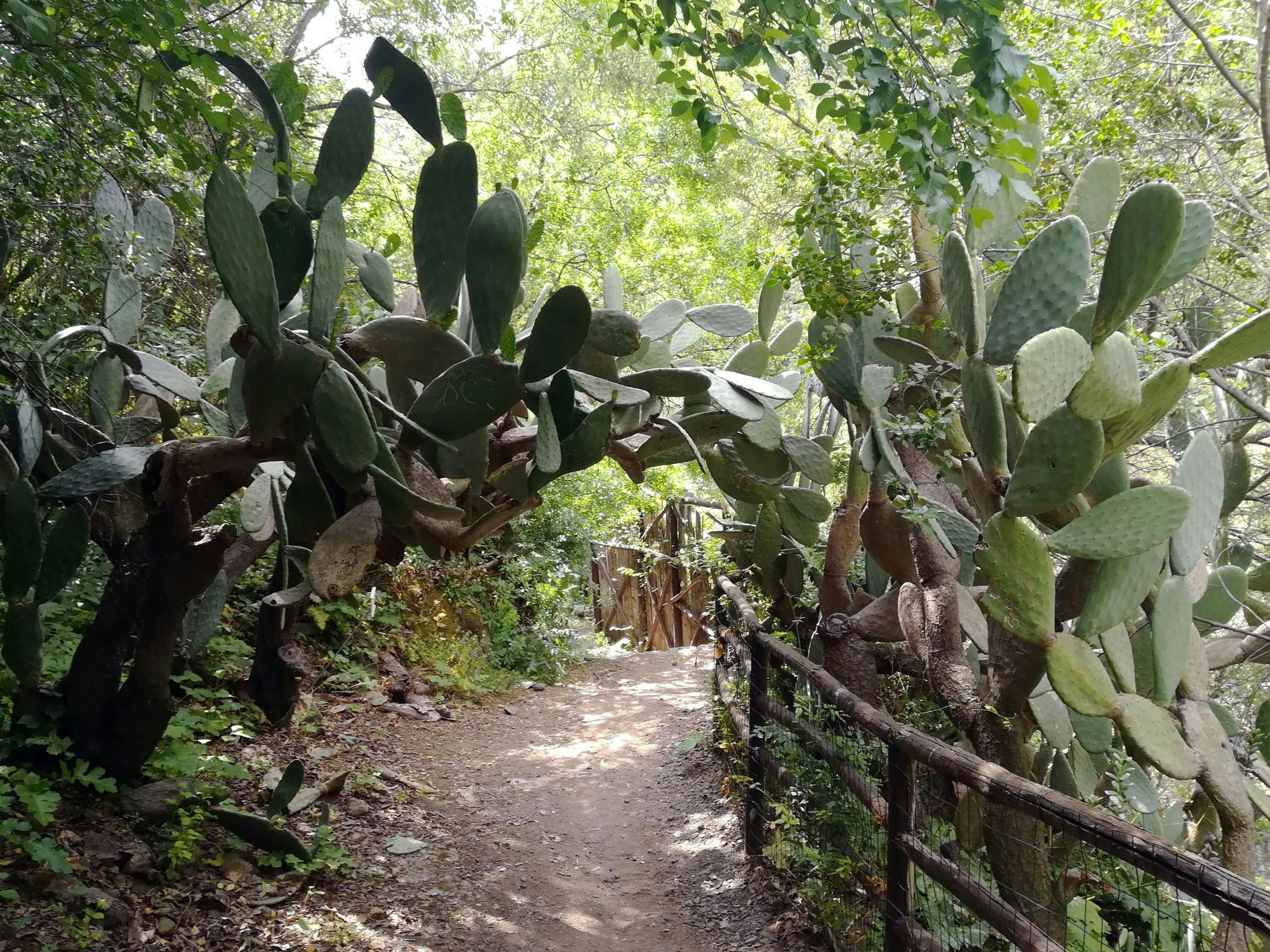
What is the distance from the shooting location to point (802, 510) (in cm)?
362

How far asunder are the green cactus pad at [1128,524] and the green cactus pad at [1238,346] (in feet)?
1.14

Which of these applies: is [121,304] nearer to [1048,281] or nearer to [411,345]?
[411,345]

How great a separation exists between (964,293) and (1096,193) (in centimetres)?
105

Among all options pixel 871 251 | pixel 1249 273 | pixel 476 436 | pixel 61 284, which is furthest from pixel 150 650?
pixel 1249 273

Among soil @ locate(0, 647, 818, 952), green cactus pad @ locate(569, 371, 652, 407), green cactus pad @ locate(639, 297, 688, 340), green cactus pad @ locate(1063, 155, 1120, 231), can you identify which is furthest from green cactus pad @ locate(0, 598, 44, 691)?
green cactus pad @ locate(1063, 155, 1120, 231)

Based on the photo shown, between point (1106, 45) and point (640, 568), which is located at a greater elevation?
point (1106, 45)

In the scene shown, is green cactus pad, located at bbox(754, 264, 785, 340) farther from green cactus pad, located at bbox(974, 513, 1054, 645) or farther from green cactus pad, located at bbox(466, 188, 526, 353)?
green cactus pad, located at bbox(974, 513, 1054, 645)

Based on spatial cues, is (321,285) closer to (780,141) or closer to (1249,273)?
(1249,273)

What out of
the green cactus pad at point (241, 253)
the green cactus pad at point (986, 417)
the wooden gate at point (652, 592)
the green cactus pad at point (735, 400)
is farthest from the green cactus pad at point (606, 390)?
the wooden gate at point (652, 592)

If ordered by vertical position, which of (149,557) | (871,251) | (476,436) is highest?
(871,251)

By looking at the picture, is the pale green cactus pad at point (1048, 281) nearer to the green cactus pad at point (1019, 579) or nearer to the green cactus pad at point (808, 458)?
the green cactus pad at point (1019, 579)

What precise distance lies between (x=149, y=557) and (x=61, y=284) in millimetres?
2129

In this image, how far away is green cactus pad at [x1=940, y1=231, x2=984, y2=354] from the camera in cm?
252

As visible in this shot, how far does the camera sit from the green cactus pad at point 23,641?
9.22ft
